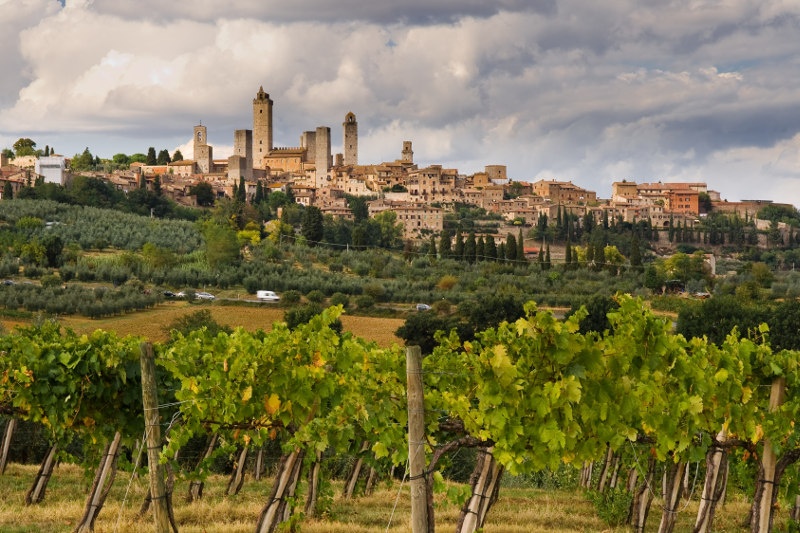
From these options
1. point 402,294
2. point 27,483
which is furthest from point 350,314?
point 27,483

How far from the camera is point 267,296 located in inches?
1572

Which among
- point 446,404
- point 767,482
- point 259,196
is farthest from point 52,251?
point 259,196

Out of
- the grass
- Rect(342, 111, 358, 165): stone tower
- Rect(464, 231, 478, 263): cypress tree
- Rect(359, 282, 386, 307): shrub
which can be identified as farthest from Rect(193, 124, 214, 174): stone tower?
the grass

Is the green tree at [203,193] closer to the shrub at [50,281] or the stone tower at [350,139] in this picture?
the stone tower at [350,139]

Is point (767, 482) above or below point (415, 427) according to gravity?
below

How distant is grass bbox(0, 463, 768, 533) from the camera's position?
8609mm

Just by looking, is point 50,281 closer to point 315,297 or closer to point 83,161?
point 315,297

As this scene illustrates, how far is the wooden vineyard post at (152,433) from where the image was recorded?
6.47 metres

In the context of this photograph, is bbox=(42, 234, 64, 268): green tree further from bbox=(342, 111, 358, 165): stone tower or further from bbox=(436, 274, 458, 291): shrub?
bbox=(342, 111, 358, 165): stone tower

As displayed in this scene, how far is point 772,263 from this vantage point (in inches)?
2997

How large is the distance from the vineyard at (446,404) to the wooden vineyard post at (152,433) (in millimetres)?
14

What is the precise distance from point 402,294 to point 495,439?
35477 millimetres

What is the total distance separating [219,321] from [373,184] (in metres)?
66.5

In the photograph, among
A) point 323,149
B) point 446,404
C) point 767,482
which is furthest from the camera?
point 323,149
